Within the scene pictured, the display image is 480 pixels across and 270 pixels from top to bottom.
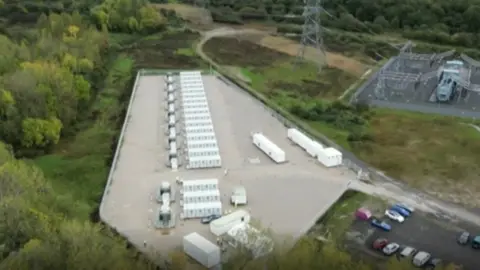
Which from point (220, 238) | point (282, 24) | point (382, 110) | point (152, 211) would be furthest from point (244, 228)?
point (282, 24)

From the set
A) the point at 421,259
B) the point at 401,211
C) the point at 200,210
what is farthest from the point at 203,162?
the point at 421,259

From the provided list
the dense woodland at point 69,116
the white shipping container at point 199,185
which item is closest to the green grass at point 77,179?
the dense woodland at point 69,116

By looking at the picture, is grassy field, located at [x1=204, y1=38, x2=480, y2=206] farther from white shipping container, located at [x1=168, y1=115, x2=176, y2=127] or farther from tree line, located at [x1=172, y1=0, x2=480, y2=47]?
tree line, located at [x1=172, y1=0, x2=480, y2=47]

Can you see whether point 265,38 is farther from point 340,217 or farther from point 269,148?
point 340,217

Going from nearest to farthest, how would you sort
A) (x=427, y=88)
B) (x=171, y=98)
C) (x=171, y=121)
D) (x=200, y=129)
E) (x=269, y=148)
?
1. (x=269, y=148)
2. (x=200, y=129)
3. (x=171, y=121)
4. (x=171, y=98)
5. (x=427, y=88)

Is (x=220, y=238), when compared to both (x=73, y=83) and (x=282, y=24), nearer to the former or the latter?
(x=73, y=83)

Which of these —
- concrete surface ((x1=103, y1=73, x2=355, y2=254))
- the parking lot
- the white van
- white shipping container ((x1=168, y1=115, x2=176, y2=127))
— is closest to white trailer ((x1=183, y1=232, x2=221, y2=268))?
concrete surface ((x1=103, y1=73, x2=355, y2=254))
